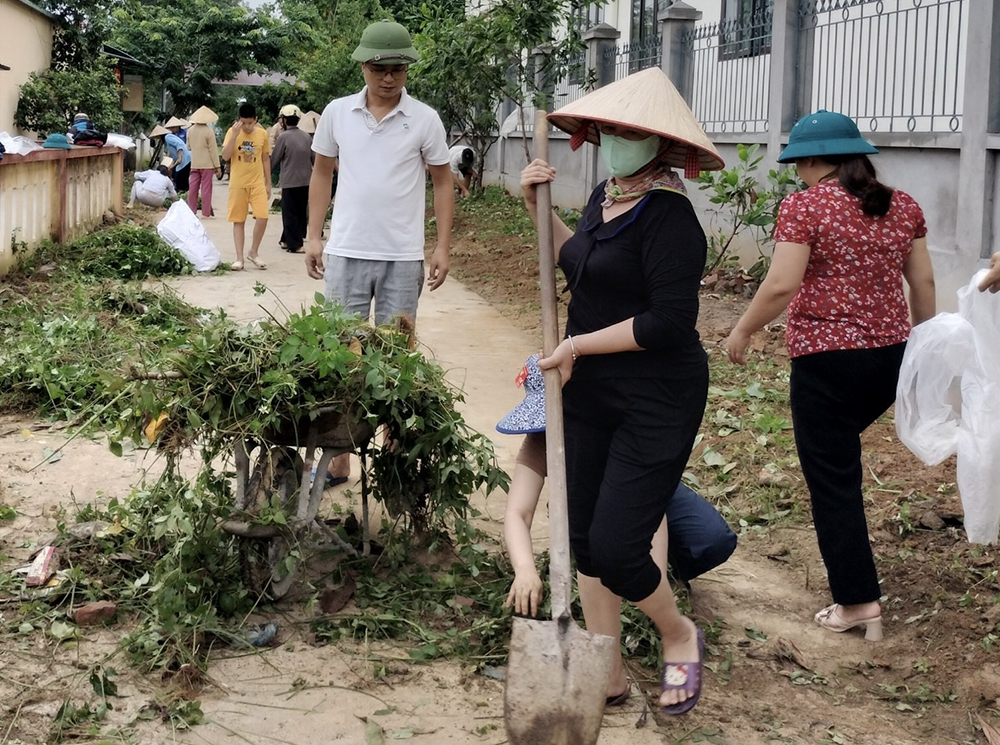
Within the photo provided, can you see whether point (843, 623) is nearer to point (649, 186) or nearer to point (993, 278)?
point (993, 278)

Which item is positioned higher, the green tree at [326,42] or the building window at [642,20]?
the green tree at [326,42]

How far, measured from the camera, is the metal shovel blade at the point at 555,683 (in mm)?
3053

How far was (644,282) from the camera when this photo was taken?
3254mm

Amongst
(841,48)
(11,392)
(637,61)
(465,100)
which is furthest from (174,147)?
(11,392)

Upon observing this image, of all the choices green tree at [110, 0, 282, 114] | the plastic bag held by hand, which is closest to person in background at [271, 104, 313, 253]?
the plastic bag held by hand

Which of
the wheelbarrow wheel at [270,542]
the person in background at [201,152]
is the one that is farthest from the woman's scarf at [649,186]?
the person in background at [201,152]

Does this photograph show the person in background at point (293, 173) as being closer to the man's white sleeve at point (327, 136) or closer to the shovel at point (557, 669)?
the man's white sleeve at point (327, 136)

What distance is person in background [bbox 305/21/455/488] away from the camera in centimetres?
525

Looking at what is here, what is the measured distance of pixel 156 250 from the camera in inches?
490

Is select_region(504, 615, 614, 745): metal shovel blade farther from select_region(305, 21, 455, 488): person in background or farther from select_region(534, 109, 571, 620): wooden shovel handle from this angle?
select_region(305, 21, 455, 488): person in background

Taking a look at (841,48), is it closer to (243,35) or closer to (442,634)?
(442,634)

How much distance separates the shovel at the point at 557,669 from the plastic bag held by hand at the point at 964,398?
144 cm

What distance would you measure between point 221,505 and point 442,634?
0.84 m

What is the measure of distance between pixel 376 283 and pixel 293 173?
8.94 metres
